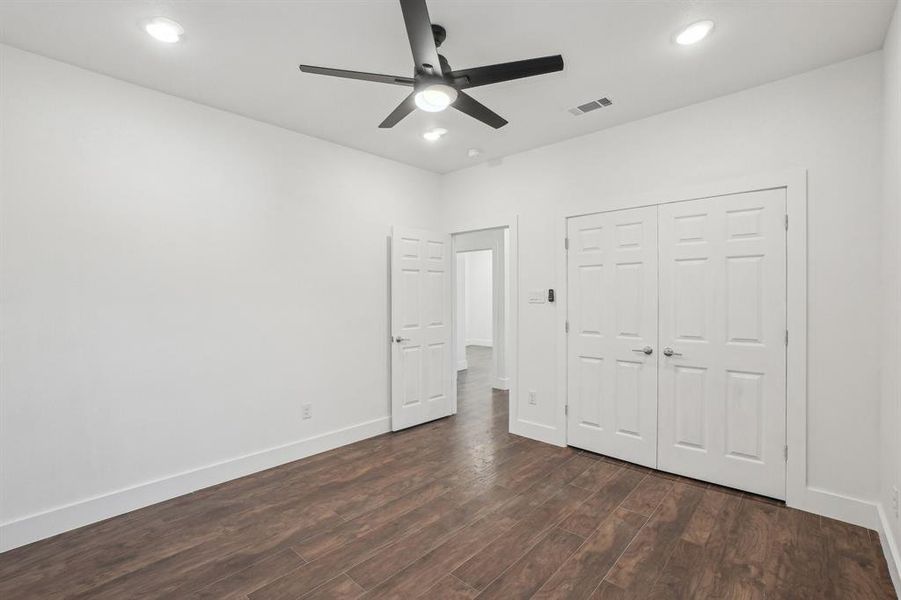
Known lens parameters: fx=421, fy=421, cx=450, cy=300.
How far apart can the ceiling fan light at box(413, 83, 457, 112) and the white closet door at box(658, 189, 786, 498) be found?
2.04 metres

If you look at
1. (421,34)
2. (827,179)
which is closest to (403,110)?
(421,34)

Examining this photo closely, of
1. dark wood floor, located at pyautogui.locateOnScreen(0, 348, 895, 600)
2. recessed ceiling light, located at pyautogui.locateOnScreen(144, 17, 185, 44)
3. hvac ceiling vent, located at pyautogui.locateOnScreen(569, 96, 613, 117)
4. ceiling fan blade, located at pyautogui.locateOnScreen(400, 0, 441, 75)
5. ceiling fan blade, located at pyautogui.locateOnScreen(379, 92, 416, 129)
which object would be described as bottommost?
dark wood floor, located at pyautogui.locateOnScreen(0, 348, 895, 600)

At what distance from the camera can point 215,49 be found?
2486mm

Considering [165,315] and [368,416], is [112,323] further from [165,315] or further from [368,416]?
[368,416]

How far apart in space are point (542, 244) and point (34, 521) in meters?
4.13

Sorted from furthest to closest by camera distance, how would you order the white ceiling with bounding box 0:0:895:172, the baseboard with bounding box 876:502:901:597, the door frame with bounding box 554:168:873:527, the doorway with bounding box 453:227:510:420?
1. the doorway with bounding box 453:227:510:420
2. the door frame with bounding box 554:168:873:527
3. the white ceiling with bounding box 0:0:895:172
4. the baseboard with bounding box 876:502:901:597

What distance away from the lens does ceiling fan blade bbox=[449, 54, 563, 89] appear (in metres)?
2.04

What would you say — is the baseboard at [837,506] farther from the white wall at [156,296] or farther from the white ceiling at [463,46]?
the white wall at [156,296]

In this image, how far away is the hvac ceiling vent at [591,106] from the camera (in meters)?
3.14

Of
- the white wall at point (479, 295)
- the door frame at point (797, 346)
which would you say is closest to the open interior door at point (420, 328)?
the door frame at point (797, 346)

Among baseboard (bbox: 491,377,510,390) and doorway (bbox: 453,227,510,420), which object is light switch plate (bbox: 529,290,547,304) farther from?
baseboard (bbox: 491,377,510,390)

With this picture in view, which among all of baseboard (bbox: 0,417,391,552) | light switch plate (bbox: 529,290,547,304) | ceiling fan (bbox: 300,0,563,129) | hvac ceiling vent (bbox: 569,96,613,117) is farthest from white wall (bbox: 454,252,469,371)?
ceiling fan (bbox: 300,0,563,129)

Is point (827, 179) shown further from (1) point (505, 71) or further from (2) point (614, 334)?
(1) point (505, 71)

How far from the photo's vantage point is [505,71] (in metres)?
2.09
